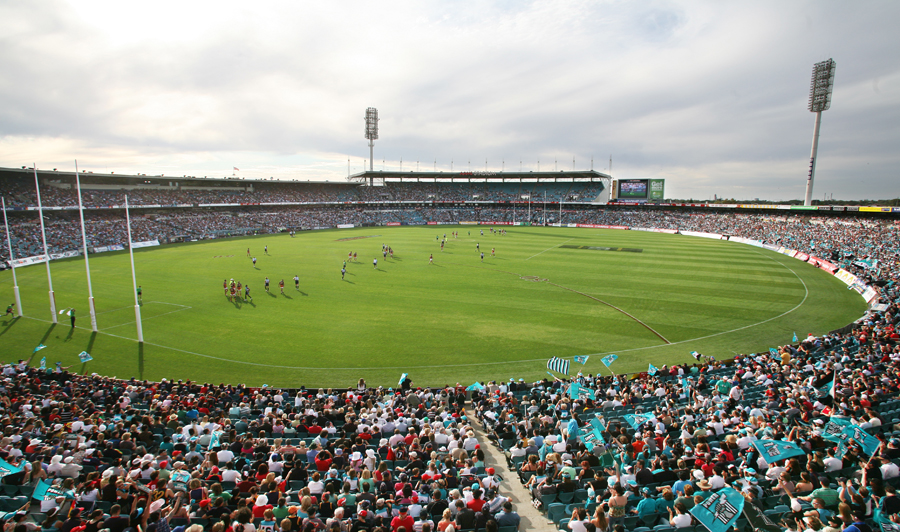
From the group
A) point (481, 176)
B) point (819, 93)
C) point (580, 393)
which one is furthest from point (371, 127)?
point (580, 393)

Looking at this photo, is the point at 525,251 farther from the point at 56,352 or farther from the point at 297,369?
the point at 56,352

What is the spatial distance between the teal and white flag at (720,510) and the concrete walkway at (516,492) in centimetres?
265

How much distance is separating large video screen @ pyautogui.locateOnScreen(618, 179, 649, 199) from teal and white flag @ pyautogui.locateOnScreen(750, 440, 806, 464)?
10195 centimetres

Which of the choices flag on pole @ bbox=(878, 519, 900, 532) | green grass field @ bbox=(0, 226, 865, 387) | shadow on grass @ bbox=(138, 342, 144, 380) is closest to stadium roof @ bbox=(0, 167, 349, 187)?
green grass field @ bbox=(0, 226, 865, 387)

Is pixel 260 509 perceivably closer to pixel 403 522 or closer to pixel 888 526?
pixel 403 522

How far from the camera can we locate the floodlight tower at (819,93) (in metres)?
70.1

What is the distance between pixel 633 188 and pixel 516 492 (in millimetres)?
103932

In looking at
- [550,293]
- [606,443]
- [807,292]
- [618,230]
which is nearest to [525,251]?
[550,293]

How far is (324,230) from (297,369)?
6709 centimetres

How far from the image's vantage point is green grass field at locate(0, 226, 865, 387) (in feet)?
67.0

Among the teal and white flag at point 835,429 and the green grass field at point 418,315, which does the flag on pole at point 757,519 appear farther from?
the green grass field at point 418,315

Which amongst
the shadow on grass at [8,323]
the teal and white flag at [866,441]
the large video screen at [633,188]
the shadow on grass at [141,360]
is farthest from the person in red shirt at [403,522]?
the large video screen at [633,188]

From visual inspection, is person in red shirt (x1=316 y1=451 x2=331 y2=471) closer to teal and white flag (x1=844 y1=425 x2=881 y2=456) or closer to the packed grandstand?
the packed grandstand

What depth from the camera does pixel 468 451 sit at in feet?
32.9
